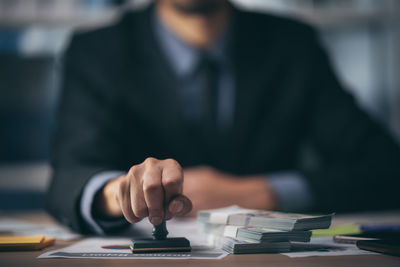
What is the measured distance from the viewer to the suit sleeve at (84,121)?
46.3 inches

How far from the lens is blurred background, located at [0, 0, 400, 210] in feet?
6.24

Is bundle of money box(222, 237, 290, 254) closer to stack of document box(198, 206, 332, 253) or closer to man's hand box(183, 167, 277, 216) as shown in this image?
stack of document box(198, 206, 332, 253)

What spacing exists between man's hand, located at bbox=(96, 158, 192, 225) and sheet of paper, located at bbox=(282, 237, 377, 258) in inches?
6.2

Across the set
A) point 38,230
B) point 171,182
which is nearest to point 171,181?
point 171,182

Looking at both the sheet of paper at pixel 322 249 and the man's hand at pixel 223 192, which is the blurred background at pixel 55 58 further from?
the sheet of paper at pixel 322 249

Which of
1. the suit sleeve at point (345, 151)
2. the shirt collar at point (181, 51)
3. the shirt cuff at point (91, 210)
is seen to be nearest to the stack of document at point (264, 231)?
the shirt cuff at point (91, 210)

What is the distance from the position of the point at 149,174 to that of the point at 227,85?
92 cm

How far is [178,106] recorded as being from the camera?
134 cm

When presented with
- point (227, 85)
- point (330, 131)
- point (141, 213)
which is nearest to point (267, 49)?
point (227, 85)

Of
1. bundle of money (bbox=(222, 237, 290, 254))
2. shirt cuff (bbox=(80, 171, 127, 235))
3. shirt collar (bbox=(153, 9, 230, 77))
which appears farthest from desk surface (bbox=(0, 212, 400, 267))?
shirt collar (bbox=(153, 9, 230, 77))

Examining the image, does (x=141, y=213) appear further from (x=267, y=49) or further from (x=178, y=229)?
(x=267, y=49)

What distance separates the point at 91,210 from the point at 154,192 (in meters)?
0.28

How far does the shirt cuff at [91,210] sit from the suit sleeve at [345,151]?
1.95 feet

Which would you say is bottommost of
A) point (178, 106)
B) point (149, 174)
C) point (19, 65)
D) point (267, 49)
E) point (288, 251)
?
point (288, 251)
